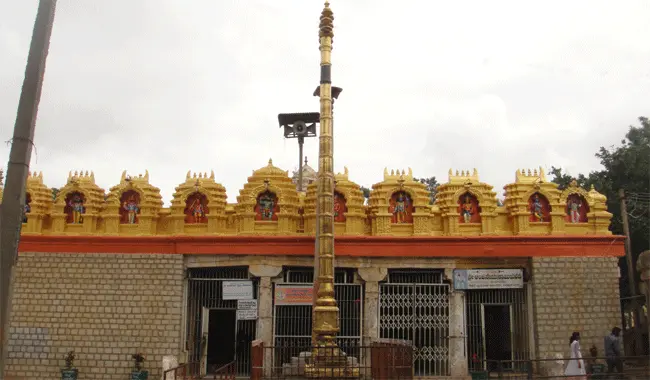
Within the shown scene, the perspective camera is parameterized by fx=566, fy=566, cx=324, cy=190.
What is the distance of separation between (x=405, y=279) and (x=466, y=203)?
2.58 m

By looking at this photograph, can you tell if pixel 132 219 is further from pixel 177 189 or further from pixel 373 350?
pixel 373 350

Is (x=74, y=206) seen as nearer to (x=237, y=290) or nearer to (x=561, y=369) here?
(x=237, y=290)

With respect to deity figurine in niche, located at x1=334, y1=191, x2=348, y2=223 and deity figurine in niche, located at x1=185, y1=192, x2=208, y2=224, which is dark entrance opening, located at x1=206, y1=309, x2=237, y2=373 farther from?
deity figurine in niche, located at x1=334, y1=191, x2=348, y2=223

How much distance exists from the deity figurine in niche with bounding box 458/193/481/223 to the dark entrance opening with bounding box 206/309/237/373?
725cm

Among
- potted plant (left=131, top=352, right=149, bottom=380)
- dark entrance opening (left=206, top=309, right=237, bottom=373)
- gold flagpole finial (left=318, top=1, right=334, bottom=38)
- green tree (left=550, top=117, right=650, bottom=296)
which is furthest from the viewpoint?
green tree (left=550, top=117, right=650, bottom=296)

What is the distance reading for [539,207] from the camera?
48.4ft

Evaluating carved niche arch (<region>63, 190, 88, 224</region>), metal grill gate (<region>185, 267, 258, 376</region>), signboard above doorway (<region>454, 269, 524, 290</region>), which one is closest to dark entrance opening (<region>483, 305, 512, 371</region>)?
signboard above doorway (<region>454, 269, 524, 290</region>)

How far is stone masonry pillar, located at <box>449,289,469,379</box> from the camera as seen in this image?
13820 millimetres

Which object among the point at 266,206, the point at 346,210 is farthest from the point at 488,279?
the point at 266,206

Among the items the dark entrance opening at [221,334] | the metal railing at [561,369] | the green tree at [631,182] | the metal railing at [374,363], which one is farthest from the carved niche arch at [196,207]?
the green tree at [631,182]

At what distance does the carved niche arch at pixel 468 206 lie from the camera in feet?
48.5

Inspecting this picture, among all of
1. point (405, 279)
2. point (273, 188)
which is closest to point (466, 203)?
point (405, 279)

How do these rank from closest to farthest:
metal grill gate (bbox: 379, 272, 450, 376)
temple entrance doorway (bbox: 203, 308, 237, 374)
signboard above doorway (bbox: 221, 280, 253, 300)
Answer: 1. metal grill gate (bbox: 379, 272, 450, 376)
2. signboard above doorway (bbox: 221, 280, 253, 300)
3. temple entrance doorway (bbox: 203, 308, 237, 374)

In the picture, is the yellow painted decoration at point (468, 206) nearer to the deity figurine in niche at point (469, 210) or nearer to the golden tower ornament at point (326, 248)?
the deity figurine in niche at point (469, 210)
